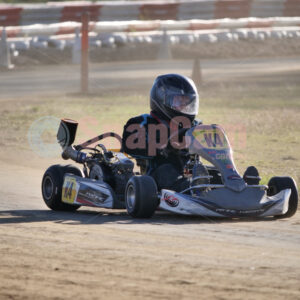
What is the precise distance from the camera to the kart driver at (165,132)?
780 centimetres

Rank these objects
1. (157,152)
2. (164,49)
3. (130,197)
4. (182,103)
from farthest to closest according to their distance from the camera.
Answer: (164,49) < (182,103) < (157,152) < (130,197)

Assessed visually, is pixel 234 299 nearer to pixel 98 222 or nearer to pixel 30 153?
pixel 98 222

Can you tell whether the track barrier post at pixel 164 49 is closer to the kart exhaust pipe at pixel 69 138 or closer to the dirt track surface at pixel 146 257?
the kart exhaust pipe at pixel 69 138

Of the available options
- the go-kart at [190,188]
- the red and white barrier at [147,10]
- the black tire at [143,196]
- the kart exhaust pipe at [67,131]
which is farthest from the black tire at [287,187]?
the red and white barrier at [147,10]

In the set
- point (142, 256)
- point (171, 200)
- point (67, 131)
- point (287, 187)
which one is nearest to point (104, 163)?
point (67, 131)

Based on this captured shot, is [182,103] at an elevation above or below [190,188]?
above

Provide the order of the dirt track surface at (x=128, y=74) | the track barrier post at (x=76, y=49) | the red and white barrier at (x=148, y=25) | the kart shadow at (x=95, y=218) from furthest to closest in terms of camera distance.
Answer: the track barrier post at (x=76, y=49) < the red and white barrier at (x=148, y=25) < the dirt track surface at (x=128, y=74) < the kart shadow at (x=95, y=218)

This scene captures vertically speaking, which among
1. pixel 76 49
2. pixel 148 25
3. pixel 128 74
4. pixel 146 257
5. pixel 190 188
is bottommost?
pixel 146 257

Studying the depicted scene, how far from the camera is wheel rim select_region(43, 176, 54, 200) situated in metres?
8.35

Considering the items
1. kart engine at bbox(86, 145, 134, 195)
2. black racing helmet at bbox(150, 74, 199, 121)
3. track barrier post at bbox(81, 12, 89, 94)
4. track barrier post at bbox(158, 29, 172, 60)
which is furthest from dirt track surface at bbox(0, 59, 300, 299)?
track barrier post at bbox(158, 29, 172, 60)

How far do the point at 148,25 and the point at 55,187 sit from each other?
740 inches

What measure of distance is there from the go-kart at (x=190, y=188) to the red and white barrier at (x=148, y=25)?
15210 millimetres

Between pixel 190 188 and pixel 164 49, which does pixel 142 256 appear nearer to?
pixel 190 188

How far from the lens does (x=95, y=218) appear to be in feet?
25.3
